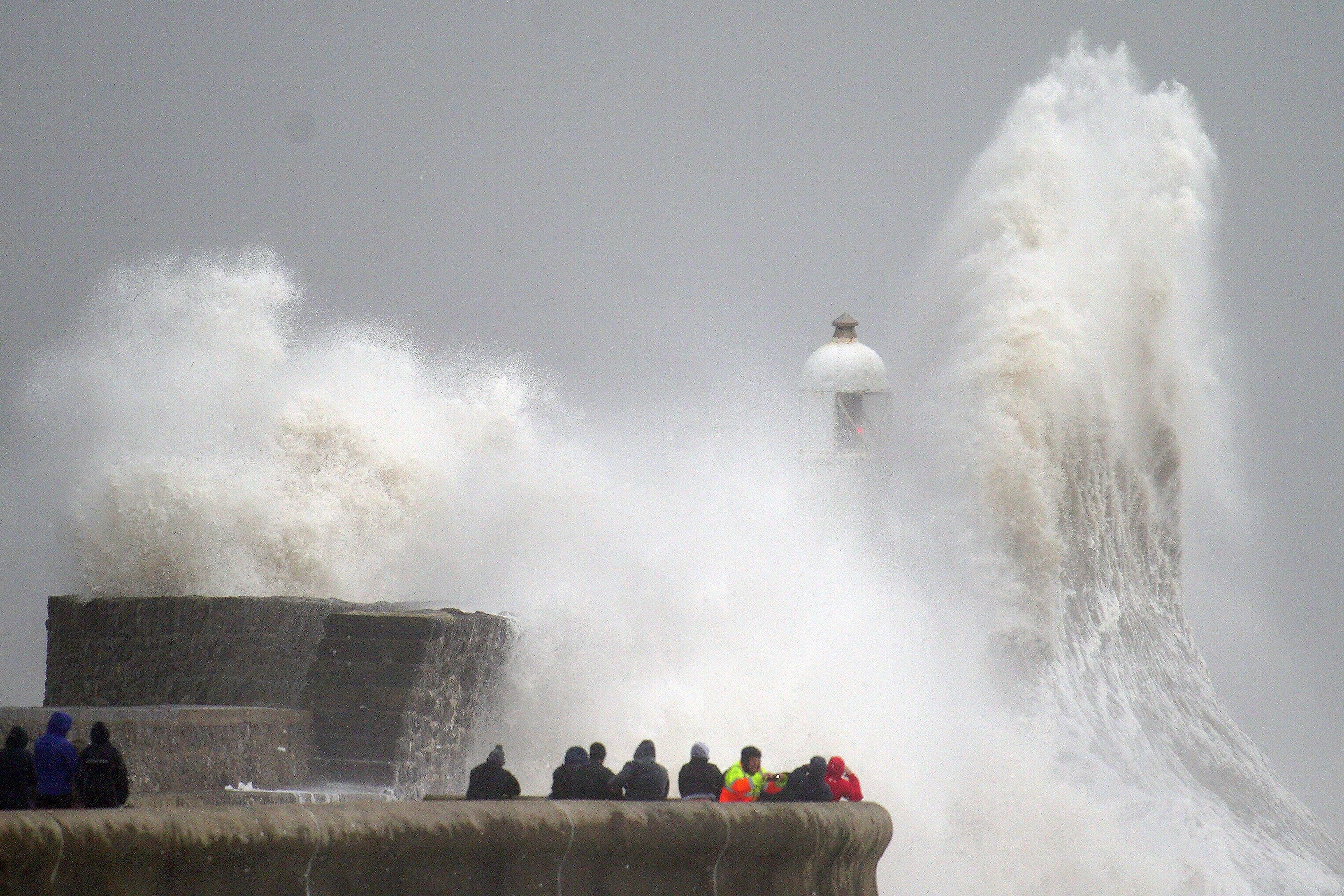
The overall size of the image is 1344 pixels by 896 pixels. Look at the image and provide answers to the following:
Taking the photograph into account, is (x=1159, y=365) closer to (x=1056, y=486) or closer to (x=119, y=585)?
(x=1056, y=486)

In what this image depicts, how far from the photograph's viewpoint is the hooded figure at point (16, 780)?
4648 mm

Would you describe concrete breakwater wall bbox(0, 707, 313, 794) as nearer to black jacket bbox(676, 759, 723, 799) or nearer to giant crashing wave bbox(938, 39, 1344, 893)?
black jacket bbox(676, 759, 723, 799)

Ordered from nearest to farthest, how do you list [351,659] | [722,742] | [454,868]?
[454,868] < [351,659] < [722,742]

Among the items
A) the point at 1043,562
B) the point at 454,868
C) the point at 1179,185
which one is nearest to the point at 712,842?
the point at 454,868

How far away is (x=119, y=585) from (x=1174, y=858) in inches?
420

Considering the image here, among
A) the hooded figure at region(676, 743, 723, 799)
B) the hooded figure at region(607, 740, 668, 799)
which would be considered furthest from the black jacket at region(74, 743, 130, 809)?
the hooded figure at region(676, 743, 723, 799)

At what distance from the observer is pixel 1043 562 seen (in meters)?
21.8

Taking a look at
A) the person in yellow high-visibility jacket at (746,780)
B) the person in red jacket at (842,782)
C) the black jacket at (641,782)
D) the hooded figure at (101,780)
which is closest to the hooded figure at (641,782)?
the black jacket at (641,782)

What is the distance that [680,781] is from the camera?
20.7 feet

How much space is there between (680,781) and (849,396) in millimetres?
22770

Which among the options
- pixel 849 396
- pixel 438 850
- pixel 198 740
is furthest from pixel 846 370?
pixel 438 850

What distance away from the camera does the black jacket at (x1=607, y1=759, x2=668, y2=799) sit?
5.58m

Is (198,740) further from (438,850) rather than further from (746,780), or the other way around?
(438,850)

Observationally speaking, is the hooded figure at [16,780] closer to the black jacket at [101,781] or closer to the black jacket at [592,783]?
the black jacket at [101,781]
